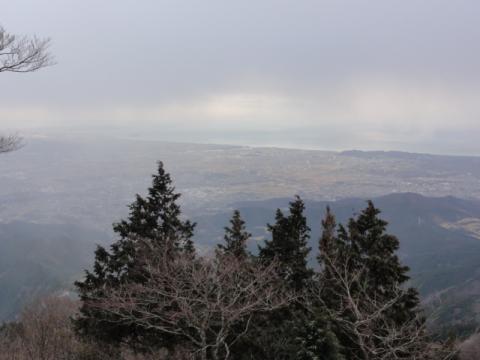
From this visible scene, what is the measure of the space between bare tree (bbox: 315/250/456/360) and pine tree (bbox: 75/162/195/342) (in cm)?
707

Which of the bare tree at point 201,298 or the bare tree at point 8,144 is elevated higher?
the bare tree at point 8,144

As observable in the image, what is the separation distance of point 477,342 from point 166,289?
18.7 m

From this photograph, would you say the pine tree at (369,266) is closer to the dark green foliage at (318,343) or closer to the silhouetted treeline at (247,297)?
the silhouetted treeline at (247,297)

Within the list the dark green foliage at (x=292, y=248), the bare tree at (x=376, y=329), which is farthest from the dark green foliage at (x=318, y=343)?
the dark green foliage at (x=292, y=248)

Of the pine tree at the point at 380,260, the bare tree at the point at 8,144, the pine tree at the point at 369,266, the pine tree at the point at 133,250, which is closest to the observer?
the bare tree at the point at 8,144

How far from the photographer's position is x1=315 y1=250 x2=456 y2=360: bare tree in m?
13.4

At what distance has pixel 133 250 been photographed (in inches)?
845

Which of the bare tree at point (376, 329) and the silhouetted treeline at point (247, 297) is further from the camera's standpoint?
the silhouetted treeline at point (247, 297)

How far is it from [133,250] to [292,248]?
855 cm

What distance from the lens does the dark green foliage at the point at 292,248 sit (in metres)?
21.8

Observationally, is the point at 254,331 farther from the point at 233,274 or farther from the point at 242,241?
the point at 242,241

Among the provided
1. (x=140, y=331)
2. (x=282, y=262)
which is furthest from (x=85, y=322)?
(x=282, y=262)

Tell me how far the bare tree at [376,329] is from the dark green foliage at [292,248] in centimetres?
164

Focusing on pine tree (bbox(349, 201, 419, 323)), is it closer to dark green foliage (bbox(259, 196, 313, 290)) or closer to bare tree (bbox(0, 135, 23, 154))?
dark green foliage (bbox(259, 196, 313, 290))
